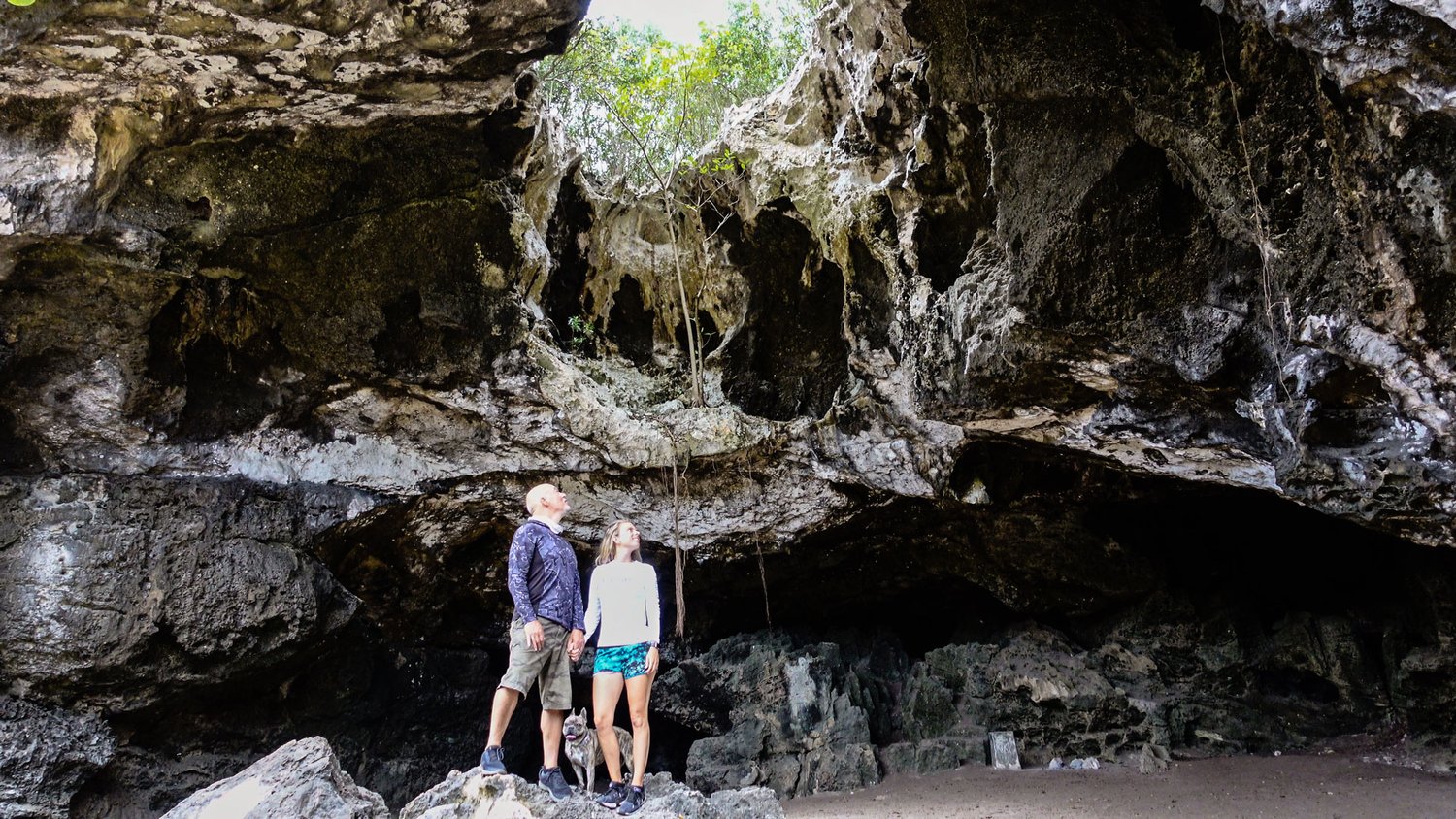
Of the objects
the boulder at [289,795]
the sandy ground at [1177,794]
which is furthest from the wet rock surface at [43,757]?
the sandy ground at [1177,794]

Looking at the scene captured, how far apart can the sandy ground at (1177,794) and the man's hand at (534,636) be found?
396 cm

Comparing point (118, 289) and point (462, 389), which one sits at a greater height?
point (118, 289)

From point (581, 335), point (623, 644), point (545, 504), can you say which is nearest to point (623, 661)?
point (623, 644)

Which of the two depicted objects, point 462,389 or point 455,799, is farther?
point 462,389

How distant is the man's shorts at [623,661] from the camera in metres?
4.15

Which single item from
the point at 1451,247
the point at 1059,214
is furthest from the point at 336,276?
the point at 1451,247

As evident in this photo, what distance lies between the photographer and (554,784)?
3818 millimetres

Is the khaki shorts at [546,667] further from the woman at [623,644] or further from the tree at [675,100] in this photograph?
the tree at [675,100]

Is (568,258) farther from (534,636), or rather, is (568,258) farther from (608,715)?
(608,715)

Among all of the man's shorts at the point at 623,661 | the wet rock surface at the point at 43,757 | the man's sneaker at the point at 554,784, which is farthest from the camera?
the wet rock surface at the point at 43,757

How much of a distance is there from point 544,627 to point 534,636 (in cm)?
16

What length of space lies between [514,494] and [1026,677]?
526 centimetres

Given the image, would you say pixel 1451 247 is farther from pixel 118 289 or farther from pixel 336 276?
pixel 118 289

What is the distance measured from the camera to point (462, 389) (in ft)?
24.6
